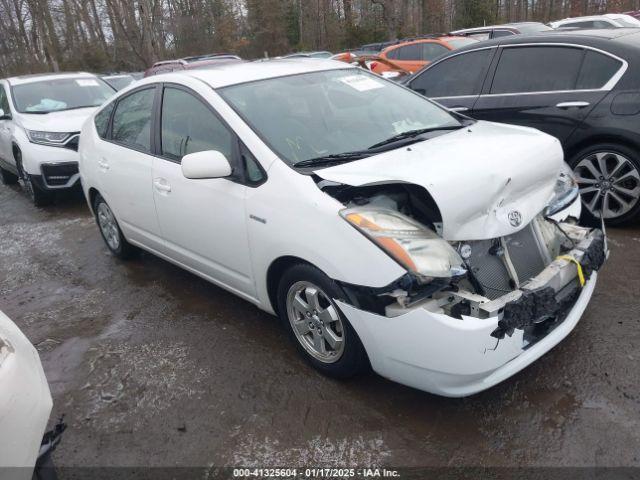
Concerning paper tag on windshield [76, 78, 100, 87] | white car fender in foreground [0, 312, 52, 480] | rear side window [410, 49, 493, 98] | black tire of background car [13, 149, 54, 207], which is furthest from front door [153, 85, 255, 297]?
paper tag on windshield [76, 78, 100, 87]

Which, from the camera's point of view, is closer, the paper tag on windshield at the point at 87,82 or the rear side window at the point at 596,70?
the rear side window at the point at 596,70

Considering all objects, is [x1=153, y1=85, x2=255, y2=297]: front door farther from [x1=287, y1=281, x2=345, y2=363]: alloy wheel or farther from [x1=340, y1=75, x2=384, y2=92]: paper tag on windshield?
[x1=340, y1=75, x2=384, y2=92]: paper tag on windshield

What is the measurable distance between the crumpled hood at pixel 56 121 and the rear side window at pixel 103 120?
256 cm

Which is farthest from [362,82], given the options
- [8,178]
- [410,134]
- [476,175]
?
[8,178]

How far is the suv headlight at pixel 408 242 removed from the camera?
8.09 feet

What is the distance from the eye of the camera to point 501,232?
2691 millimetres

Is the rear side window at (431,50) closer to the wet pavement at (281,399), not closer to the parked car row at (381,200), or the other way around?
the parked car row at (381,200)

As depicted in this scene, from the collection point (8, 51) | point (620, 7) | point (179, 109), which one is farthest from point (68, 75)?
point (8, 51)

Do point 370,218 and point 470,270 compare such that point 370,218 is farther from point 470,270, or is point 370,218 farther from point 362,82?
point 362,82

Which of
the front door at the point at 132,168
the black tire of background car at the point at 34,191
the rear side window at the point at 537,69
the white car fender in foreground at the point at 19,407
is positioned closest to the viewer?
the white car fender in foreground at the point at 19,407

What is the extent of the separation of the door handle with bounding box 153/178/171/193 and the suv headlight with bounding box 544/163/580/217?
2.47 metres

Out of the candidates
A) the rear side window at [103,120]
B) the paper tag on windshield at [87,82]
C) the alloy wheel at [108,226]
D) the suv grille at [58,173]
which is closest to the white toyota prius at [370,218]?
the rear side window at [103,120]

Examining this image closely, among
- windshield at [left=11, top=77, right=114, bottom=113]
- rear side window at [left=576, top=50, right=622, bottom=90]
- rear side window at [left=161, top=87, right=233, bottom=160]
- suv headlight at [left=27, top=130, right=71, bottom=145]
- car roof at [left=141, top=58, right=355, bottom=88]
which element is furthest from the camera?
windshield at [left=11, top=77, right=114, bottom=113]

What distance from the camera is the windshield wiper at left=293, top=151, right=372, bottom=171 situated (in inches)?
120
